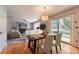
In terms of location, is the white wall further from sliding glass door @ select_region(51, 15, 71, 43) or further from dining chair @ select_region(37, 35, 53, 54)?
sliding glass door @ select_region(51, 15, 71, 43)

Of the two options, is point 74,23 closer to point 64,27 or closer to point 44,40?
point 64,27

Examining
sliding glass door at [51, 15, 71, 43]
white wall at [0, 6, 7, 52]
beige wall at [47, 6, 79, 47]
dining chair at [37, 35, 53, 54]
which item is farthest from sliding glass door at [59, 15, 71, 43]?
white wall at [0, 6, 7, 52]

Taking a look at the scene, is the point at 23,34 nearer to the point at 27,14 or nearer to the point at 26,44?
the point at 26,44

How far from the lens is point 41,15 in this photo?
238 cm

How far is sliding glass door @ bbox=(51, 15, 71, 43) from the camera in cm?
252

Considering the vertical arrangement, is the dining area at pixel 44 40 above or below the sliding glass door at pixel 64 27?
below

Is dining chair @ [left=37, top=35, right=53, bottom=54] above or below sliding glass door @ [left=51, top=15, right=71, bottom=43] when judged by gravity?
below

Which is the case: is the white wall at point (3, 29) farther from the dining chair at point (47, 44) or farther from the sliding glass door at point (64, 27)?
the sliding glass door at point (64, 27)

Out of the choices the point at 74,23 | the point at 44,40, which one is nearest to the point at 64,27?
the point at 74,23

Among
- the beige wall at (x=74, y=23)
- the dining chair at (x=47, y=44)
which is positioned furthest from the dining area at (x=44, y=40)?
the beige wall at (x=74, y=23)

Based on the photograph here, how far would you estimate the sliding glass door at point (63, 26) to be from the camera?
252 centimetres

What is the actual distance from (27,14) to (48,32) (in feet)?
2.22

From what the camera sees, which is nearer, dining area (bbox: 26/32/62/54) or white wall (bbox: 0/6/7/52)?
white wall (bbox: 0/6/7/52)

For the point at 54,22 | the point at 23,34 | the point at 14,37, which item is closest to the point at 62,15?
the point at 54,22
